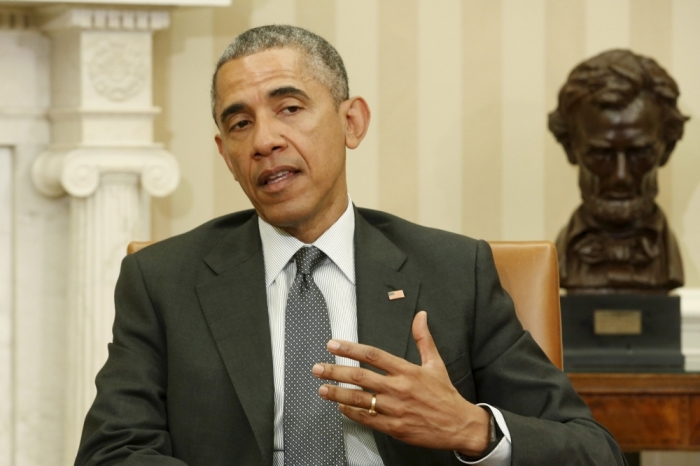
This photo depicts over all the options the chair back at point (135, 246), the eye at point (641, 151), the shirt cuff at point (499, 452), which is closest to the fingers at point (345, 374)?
the shirt cuff at point (499, 452)

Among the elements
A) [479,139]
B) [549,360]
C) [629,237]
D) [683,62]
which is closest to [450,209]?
[479,139]

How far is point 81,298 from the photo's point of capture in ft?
8.89

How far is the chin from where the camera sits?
267cm

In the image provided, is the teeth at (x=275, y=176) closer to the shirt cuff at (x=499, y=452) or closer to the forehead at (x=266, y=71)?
the forehead at (x=266, y=71)

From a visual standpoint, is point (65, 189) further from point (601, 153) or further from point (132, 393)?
point (601, 153)

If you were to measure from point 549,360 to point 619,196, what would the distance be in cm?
101

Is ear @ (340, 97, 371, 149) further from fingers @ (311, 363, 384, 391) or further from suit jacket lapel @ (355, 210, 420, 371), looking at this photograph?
fingers @ (311, 363, 384, 391)

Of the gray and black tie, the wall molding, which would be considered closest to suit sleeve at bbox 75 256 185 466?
the gray and black tie

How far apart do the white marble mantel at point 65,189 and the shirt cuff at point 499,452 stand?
1.42 metres

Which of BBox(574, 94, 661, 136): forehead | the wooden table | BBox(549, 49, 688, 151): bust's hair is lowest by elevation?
the wooden table

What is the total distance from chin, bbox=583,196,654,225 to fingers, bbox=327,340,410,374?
1359 millimetres

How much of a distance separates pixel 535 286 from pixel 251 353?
0.59 m

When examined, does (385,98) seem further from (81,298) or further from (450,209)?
(81,298)

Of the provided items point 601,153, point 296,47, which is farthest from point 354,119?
point 601,153
